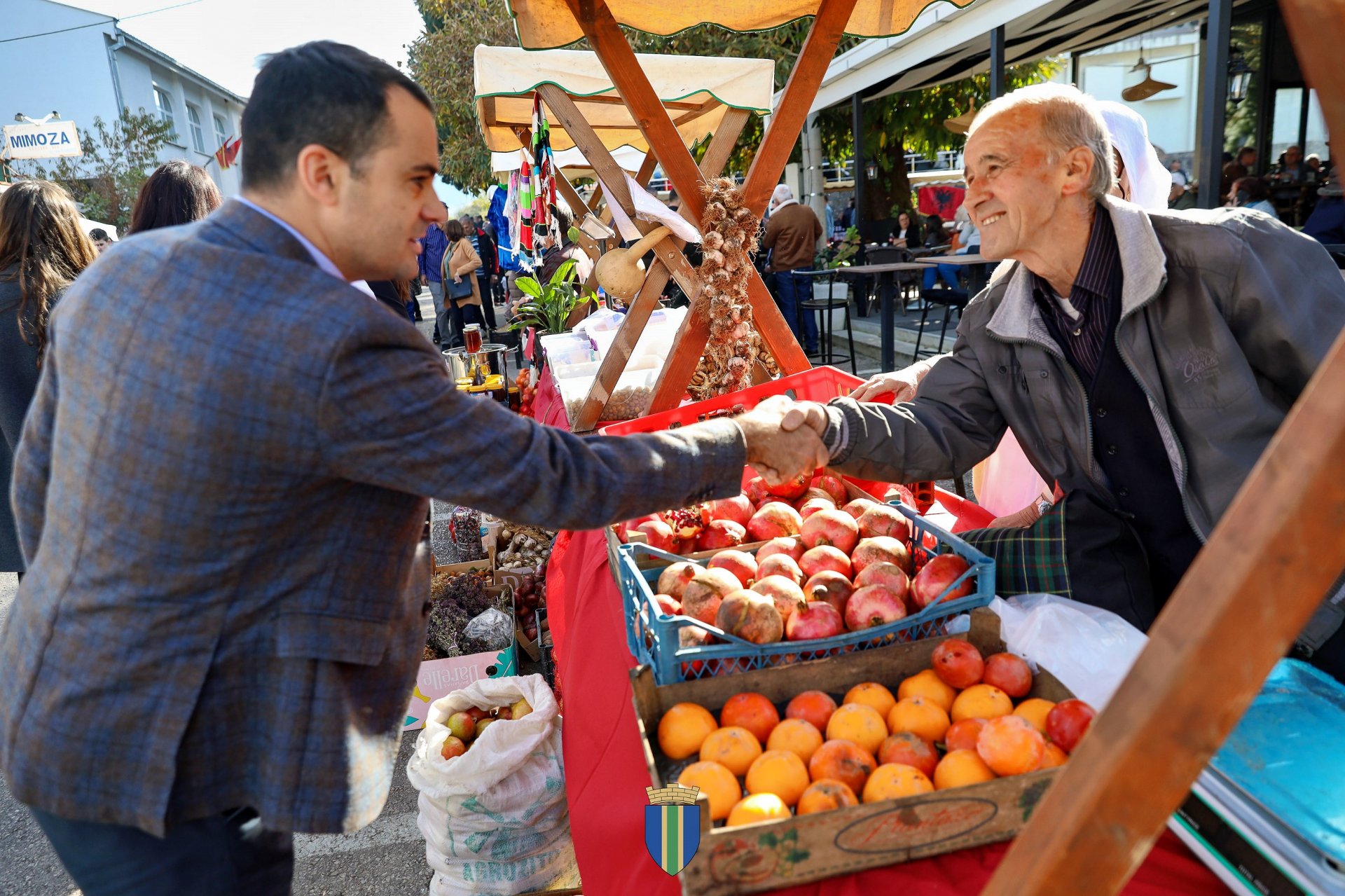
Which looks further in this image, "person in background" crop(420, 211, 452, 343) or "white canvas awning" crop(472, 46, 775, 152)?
"person in background" crop(420, 211, 452, 343)

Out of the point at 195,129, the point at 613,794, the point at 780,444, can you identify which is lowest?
the point at 613,794

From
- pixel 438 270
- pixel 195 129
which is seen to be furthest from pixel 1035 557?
pixel 195 129

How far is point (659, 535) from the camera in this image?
2.54m

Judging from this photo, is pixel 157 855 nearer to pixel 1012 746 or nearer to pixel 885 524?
pixel 1012 746

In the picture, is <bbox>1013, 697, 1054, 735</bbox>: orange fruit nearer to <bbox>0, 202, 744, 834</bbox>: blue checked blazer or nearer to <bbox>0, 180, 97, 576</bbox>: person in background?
<bbox>0, 202, 744, 834</bbox>: blue checked blazer

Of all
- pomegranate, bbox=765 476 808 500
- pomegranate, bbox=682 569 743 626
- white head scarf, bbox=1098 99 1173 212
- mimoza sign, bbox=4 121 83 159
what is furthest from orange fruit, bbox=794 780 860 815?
mimoza sign, bbox=4 121 83 159

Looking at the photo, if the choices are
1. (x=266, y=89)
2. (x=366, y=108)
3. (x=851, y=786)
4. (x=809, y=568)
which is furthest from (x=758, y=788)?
(x=266, y=89)

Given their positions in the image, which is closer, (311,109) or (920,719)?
(311,109)

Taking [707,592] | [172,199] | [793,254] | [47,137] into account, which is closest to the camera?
[707,592]

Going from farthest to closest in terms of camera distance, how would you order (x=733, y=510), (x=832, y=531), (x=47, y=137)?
(x=47, y=137) → (x=733, y=510) → (x=832, y=531)

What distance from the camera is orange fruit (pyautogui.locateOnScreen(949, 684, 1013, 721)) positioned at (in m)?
1.60

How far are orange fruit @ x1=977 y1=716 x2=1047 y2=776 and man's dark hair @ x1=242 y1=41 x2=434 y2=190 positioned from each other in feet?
4.57

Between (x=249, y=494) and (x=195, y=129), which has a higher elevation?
(x=195, y=129)

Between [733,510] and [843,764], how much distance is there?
133cm
